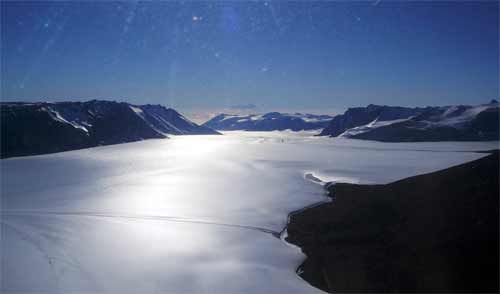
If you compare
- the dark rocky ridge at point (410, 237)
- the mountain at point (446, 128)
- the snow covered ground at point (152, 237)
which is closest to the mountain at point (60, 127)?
the snow covered ground at point (152, 237)

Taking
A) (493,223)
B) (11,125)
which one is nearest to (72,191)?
(493,223)

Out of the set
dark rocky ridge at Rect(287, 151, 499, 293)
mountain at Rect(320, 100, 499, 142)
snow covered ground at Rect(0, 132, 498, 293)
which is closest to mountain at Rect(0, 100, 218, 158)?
snow covered ground at Rect(0, 132, 498, 293)

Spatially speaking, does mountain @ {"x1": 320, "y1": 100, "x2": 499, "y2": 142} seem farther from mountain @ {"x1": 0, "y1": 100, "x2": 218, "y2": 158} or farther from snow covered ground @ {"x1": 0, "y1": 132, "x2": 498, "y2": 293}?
snow covered ground @ {"x1": 0, "y1": 132, "x2": 498, "y2": 293}

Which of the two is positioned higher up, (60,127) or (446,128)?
(60,127)

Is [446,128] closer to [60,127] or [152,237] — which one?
[60,127]

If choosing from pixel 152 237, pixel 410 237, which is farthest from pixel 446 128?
pixel 152 237

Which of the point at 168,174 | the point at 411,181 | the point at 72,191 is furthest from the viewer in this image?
the point at 168,174

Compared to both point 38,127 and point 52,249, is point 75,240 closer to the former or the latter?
point 52,249
